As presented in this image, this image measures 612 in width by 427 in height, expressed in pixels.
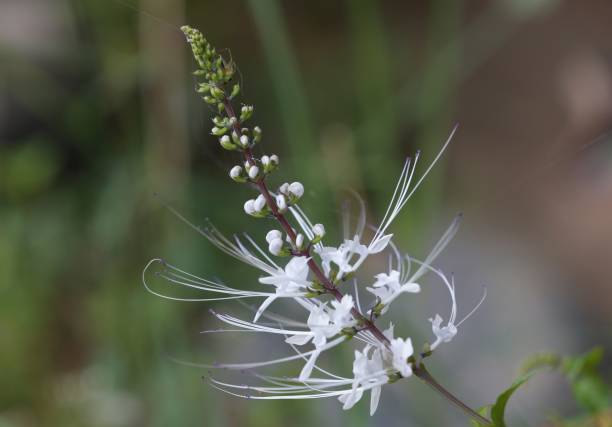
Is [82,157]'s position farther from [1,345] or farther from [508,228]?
[508,228]

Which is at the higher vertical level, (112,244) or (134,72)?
(134,72)

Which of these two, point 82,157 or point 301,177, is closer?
point 301,177

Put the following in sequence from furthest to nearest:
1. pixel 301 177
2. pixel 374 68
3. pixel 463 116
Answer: pixel 463 116 → pixel 374 68 → pixel 301 177

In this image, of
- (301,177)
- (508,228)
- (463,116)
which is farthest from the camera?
(463,116)

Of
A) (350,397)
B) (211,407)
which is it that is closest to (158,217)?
(211,407)

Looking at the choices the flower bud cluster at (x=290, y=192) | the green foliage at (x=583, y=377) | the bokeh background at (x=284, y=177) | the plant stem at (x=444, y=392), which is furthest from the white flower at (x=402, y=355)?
the bokeh background at (x=284, y=177)

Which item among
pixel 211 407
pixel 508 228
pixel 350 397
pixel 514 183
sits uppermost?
pixel 514 183

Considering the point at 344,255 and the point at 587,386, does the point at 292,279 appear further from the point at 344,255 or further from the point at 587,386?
the point at 587,386
